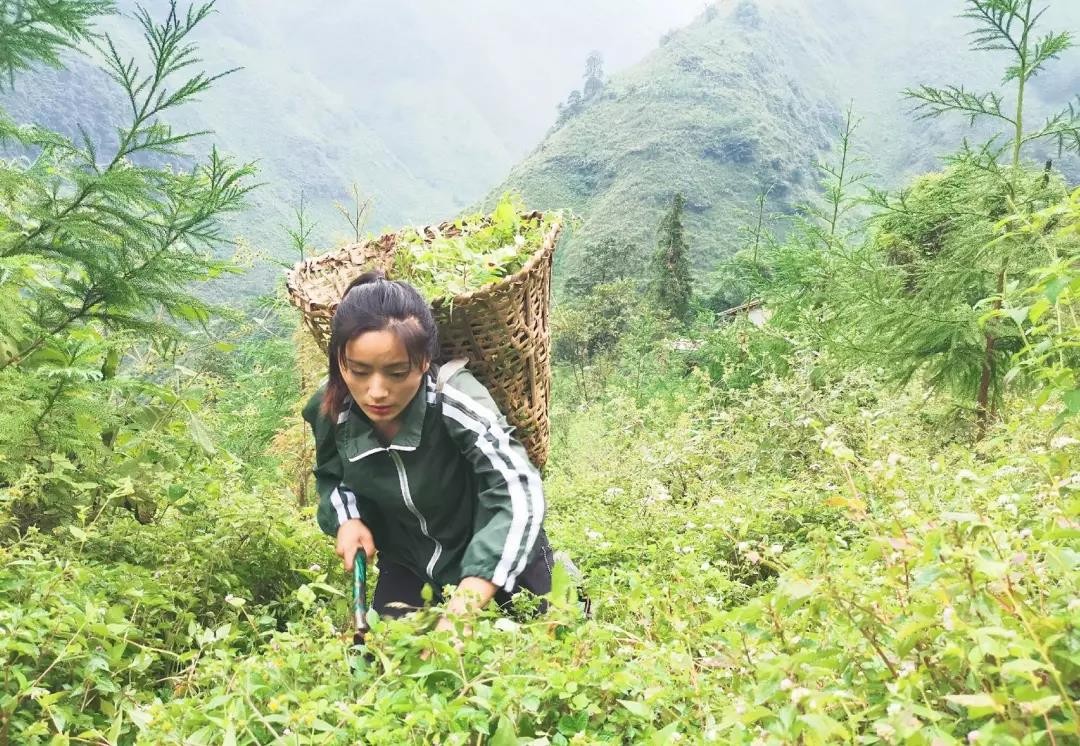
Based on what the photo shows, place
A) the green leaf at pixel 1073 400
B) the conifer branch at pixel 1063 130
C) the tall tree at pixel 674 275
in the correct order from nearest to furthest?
the green leaf at pixel 1073 400 → the conifer branch at pixel 1063 130 → the tall tree at pixel 674 275

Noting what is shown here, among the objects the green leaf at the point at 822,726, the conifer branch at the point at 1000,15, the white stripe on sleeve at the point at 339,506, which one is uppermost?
the conifer branch at the point at 1000,15

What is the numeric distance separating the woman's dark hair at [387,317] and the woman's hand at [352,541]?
589mm

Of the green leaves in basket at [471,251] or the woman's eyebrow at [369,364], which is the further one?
the green leaves in basket at [471,251]

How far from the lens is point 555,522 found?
4.86 metres

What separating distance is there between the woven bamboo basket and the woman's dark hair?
0.42 ft

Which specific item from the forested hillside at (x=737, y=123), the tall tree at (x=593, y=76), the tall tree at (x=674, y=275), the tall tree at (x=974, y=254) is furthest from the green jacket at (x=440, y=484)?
the tall tree at (x=593, y=76)

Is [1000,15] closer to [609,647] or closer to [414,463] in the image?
[414,463]

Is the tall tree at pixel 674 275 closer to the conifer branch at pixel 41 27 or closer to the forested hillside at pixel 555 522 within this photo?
the forested hillside at pixel 555 522

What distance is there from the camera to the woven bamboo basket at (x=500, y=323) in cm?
236

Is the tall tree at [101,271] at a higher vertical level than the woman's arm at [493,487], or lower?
higher

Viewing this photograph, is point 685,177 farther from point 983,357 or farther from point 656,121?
point 983,357

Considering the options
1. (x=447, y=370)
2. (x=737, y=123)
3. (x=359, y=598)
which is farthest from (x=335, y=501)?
(x=737, y=123)

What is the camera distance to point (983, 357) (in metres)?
5.22

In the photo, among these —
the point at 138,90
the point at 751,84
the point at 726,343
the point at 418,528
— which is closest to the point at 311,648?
the point at 418,528
